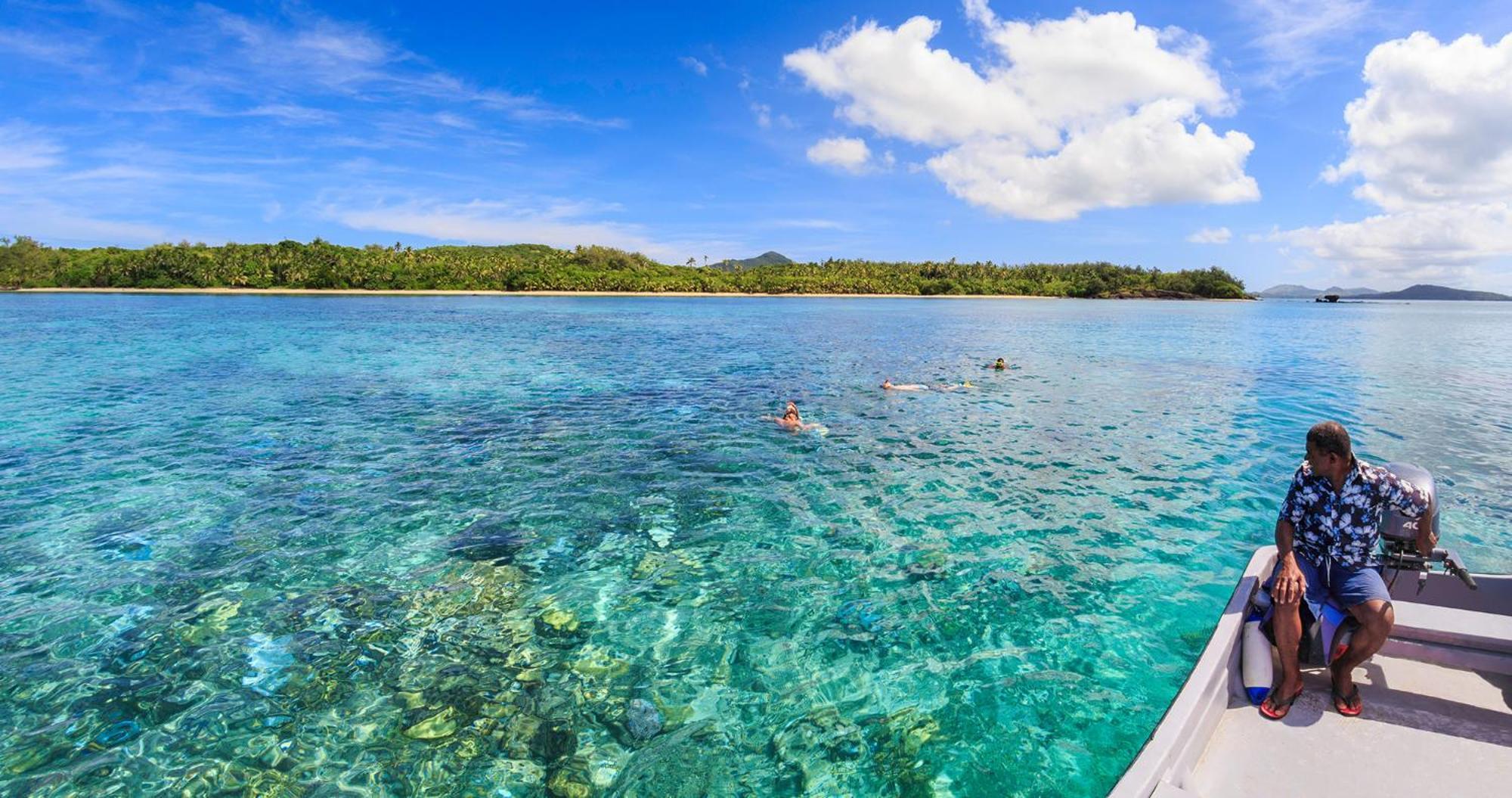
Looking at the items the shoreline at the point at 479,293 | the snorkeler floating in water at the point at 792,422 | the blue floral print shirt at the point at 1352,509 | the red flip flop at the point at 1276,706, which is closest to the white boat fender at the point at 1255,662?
the red flip flop at the point at 1276,706

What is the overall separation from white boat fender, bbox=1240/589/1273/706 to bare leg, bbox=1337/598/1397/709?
0.50 metres

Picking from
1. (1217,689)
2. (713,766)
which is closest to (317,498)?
(713,766)

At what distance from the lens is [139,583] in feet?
27.8

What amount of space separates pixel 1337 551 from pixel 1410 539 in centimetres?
79

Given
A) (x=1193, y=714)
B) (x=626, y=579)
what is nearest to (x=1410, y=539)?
(x=1193, y=714)

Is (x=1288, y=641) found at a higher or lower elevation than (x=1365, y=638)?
lower

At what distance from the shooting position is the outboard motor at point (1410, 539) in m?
5.31

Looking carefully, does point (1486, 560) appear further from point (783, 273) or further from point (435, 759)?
point (783, 273)

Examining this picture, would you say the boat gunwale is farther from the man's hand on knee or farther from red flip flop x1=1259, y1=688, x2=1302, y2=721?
the man's hand on knee

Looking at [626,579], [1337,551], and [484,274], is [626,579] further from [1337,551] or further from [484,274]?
[484,274]

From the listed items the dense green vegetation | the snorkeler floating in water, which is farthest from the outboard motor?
the dense green vegetation

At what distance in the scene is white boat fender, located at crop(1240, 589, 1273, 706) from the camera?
16.4 ft

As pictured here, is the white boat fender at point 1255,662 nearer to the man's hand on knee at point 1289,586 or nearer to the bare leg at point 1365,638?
the man's hand on knee at point 1289,586

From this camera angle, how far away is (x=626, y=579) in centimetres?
889
